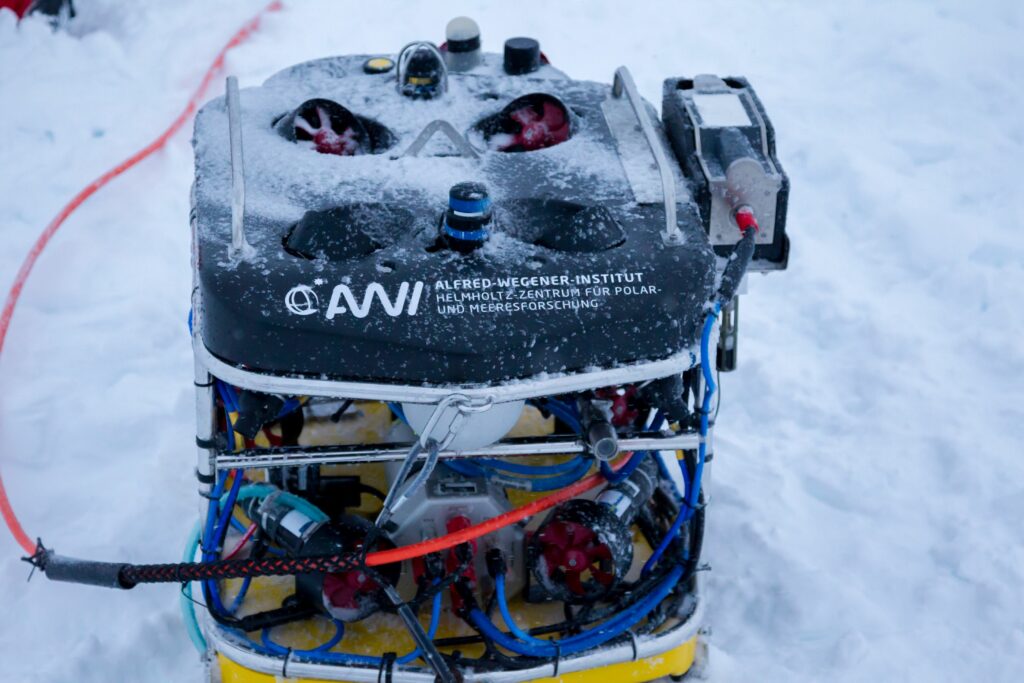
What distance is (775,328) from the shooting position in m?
3.97

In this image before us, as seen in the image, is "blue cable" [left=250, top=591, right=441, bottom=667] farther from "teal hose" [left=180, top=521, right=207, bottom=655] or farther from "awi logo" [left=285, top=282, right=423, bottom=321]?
"awi logo" [left=285, top=282, right=423, bottom=321]

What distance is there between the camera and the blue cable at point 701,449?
2.26 meters

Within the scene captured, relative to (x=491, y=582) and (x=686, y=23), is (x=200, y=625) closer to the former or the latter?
(x=491, y=582)

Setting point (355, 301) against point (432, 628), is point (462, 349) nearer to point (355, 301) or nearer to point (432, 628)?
point (355, 301)

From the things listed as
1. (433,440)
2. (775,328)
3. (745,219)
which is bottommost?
(775,328)

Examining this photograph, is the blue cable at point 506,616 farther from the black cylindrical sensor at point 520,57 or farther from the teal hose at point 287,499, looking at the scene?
the black cylindrical sensor at point 520,57

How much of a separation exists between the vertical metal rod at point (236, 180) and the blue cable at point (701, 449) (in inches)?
33.1

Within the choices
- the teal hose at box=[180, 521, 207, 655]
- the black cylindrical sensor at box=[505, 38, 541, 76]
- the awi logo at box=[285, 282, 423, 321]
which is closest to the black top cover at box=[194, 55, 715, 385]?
the awi logo at box=[285, 282, 423, 321]

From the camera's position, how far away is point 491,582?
2711 mm

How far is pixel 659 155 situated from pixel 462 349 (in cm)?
64

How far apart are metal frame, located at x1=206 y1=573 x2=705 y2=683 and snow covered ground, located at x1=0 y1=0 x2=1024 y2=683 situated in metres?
0.34

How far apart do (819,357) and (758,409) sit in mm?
347

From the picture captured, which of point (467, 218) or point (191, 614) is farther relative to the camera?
point (191, 614)

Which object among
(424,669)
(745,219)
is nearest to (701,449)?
(745,219)
